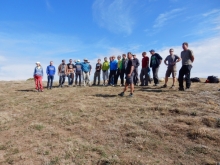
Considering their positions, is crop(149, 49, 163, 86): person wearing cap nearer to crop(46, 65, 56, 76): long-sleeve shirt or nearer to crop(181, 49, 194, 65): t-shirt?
crop(181, 49, 194, 65): t-shirt

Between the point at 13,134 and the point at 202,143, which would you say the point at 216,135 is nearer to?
the point at 202,143

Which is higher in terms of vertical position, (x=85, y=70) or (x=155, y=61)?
(x=155, y=61)

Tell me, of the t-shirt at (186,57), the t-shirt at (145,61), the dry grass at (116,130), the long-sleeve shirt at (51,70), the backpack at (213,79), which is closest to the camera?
the dry grass at (116,130)

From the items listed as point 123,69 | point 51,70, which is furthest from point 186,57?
point 51,70

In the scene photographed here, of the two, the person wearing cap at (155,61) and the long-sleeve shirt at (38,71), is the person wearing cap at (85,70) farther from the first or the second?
the person wearing cap at (155,61)

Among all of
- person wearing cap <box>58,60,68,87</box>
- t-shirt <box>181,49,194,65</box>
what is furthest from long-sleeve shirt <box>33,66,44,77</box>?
t-shirt <box>181,49,194,65</box>

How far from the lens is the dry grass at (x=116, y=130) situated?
699 cm

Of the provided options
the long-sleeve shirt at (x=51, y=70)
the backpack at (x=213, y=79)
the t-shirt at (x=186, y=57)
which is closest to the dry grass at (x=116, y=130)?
the t-shirt at (x=186, y=57)

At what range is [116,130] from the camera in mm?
8906

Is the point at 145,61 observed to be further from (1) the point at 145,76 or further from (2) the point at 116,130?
(2) the point at 116,130

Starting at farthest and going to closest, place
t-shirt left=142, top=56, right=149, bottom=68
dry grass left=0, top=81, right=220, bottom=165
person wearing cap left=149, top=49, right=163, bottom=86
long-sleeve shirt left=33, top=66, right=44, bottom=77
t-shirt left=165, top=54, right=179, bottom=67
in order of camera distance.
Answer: long-sleeve shirt left=33, top=66, right=44, bottom=77
t-shirt left=142, top=56, right=149, bottom=68
person wearing cap left=149, top=49, right=163, bottom=86
t-shirt left=165, top=54, right=179, bottom=67
dry grass left=0, top=81, right=220, bottom=165

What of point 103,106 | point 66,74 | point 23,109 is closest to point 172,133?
point 103,106

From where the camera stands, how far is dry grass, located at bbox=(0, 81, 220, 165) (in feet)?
22.9

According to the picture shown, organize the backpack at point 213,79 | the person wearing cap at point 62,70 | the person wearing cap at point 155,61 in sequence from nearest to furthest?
the person wearing cap at point 155,61, the backpack at point 213,79, the person wearing cap at point 62,70
